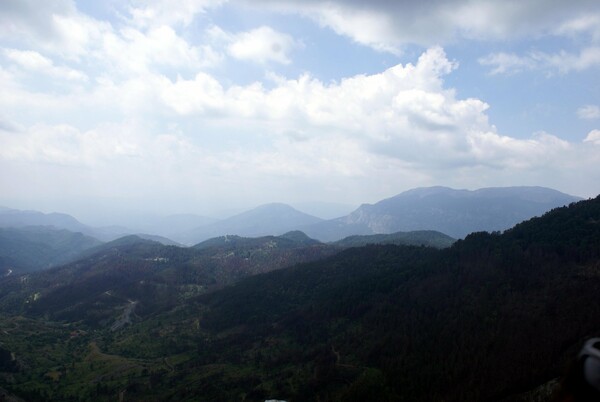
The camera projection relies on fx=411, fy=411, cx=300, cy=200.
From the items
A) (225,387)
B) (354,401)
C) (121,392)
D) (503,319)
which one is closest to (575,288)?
(503,319)

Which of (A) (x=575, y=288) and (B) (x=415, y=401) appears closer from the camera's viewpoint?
(B) (x=415, y=401)

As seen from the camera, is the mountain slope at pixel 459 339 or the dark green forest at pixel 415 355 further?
the dark green forest at pixel 415 355

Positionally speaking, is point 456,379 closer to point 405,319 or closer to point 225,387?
point 405,319

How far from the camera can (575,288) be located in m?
156

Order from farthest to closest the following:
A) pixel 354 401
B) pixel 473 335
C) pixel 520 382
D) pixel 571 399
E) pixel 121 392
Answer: pixel 121 392, pixel 473 335, pixel 354 401, pixel 520 382, pixel 571 399

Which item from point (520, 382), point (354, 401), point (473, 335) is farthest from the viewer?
point (473, 335)

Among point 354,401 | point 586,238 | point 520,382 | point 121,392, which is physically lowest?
point 121,392

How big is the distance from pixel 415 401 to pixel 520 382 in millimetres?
29206

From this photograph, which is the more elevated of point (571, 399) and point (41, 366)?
point (571, 399)

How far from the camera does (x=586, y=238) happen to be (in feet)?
625

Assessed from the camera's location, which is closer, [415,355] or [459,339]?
[415,355]

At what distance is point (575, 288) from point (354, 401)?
9776cm

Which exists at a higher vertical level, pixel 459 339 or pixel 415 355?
pixel 459 339

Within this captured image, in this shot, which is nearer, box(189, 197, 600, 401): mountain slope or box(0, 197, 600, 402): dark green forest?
box(189, 197, 600, 401): mountain slope
